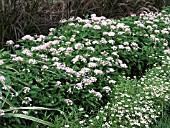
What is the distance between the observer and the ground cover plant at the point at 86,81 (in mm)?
3281

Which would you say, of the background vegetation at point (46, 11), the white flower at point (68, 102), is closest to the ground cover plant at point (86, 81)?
the white flower at point (68, 102)

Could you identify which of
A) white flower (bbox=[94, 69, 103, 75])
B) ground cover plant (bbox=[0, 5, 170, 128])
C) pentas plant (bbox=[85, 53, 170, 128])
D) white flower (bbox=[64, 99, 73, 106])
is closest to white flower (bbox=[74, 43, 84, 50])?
ground cover plant (bbox=[0, 5, 170, 128])

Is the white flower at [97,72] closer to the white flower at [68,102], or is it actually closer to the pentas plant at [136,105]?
the pentas plant at [136,105]

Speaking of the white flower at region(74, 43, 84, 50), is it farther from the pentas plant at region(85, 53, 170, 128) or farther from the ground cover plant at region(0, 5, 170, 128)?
the pentas plant at region(85, 53, 170, 128)

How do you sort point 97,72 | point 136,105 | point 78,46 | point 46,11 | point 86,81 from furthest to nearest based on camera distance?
1. point 46,11
2. point 78,46
3. point 97,72
4. point 86,81
5. point 136,105

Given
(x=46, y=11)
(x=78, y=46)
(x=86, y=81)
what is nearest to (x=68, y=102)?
(x=86, y=81)

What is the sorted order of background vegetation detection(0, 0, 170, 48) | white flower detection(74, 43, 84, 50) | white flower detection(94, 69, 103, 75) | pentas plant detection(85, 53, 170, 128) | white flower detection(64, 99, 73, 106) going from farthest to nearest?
background vegetation detection(0, 0, 170, 48), white flower detection(74, 43, 84, 50), white flower detection(94, 69, 103, 75), white flower detection(64, 99, 73, 106), pentas plant detection(85, 53, 170, 128)

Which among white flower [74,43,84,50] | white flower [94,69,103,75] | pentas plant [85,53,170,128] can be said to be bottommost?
pentas plant [85,53,170,128]

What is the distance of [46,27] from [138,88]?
222 cm

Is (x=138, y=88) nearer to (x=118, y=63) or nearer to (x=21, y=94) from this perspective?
(x=118, y=63)

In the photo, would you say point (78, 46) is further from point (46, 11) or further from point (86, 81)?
point (46, 11)

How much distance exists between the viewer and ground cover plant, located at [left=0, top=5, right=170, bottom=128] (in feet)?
10.8

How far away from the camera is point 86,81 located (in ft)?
12.1

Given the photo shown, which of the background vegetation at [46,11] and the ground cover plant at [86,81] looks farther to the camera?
the background vegetation at [46,11]
